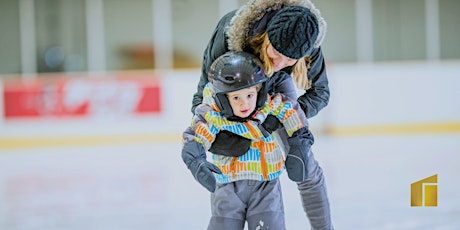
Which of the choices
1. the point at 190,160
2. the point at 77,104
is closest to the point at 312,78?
the point at 190,160

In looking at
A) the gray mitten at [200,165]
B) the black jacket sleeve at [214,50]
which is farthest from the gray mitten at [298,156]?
the black jacket sleeve at [214,50]

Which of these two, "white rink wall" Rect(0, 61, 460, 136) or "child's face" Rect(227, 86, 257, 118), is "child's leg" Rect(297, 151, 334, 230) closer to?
"child's face" Rect(227, 86, 257, 118)

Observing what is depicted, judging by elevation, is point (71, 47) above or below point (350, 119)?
above

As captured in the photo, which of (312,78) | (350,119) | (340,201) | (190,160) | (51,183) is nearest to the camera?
(190,160)

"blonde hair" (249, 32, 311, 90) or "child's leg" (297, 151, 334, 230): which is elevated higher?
Result: "blonde hair" (249, 32, 311, 90)

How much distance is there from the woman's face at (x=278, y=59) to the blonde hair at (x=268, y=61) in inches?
0.4

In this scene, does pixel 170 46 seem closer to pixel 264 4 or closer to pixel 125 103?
pixel 125 103

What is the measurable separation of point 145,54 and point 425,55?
3.94 metres

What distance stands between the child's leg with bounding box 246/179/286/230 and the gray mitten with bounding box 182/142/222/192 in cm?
17

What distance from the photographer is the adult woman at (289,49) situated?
1.58 metres

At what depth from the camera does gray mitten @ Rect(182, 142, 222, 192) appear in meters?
1.57

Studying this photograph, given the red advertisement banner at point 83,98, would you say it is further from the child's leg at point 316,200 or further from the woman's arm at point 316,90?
the woman's arm at point 316,90

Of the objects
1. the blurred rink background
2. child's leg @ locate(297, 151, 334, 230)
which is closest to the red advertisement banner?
the blurred rink background

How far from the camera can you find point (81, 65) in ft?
28.3
